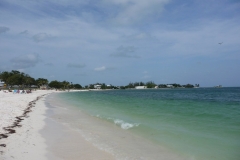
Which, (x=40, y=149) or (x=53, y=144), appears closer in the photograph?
(x=40, y=149)

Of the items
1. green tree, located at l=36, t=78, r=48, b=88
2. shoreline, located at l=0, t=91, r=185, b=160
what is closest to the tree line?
green tree, located at l=36, t=78, r=48, b=88

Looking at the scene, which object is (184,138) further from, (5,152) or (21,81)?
(21,81)

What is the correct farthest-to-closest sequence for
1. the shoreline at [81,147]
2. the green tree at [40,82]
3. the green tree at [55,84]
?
the green tree at [55,84], the green tree at [40,82], the shoreline at [81,147]

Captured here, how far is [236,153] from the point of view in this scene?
7.88 m

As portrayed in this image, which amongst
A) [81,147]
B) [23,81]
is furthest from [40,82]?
[81,147]

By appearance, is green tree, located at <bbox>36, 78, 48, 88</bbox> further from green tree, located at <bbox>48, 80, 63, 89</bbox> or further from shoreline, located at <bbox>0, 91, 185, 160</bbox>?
shoreline, located at <bbox>0, 91, 185, 160</bbox>

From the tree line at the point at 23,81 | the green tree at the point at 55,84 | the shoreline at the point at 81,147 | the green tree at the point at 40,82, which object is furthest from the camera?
the green tree at the point at 55,84

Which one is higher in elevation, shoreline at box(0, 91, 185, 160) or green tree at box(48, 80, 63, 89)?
green tree at box(48, 80, 63, 89)

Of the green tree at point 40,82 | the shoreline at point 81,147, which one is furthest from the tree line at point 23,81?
the shoreline at point 81,147

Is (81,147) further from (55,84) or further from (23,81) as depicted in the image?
(55,84)

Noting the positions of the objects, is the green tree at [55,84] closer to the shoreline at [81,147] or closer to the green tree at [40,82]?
the green tree at [40,82]

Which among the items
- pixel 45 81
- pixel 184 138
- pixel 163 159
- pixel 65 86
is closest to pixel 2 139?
pixel 163 159

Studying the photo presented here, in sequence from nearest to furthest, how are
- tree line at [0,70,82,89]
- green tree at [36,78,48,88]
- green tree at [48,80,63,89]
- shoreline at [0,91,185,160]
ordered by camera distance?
1. shoreline at [0,91,185,160]
2. tree line at [0,70,82,89]
3. green tree at [36,78,48,88]
4. green tree at [48,80,63,89]

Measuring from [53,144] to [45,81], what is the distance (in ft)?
500
